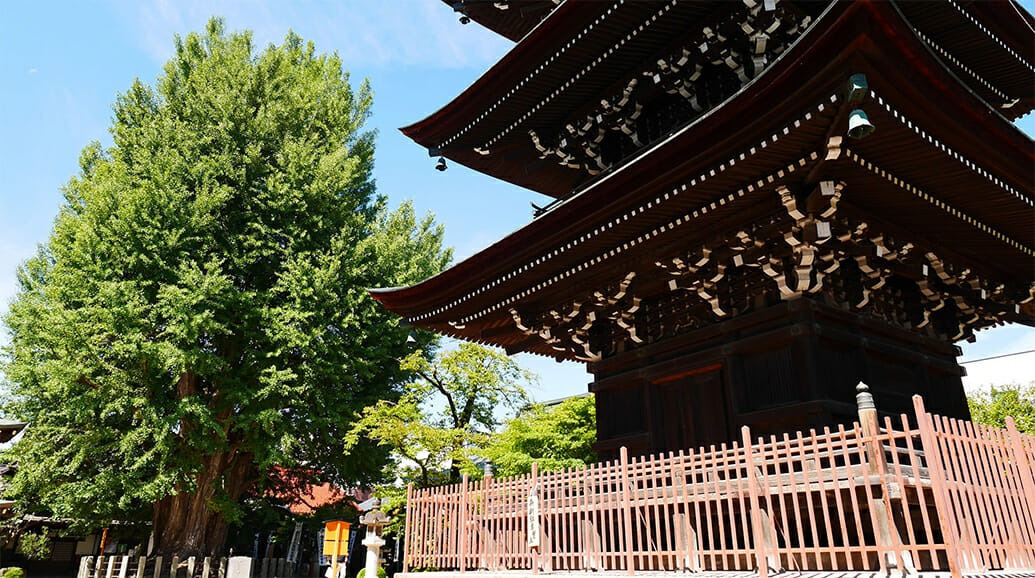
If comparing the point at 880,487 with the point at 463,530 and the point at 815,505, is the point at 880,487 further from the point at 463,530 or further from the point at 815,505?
the point at 463,530

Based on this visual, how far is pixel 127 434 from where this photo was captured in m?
18.0

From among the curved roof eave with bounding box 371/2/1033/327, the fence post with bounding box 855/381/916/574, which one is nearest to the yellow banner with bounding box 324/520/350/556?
the curved roof eave with bounding box 371/2/1033/327

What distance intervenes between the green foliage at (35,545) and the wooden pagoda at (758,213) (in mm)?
22992

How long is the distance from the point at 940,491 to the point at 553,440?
11631mm

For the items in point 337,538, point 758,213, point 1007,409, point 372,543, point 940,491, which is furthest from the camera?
point 1007,409

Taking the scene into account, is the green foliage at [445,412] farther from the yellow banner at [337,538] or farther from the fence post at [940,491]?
the fence post at [940,491]

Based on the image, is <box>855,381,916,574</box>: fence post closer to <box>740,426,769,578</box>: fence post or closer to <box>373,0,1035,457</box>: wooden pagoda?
<box>740,426,769,578</box>: fence post

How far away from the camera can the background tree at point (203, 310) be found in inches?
717

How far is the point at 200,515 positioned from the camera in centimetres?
1995

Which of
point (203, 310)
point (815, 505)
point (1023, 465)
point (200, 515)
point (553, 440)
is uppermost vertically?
Result: point (203, 310)

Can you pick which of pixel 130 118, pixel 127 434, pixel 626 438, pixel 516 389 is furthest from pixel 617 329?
pixel 130 118

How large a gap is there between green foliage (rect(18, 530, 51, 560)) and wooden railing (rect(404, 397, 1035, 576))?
23915mm

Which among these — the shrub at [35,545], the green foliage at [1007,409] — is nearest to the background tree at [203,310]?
the shrub at [35,545]

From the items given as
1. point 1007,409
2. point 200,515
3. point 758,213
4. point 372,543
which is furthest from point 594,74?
point 200,515
